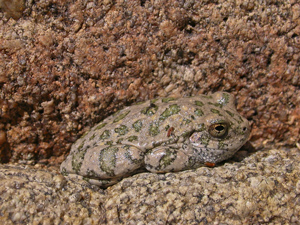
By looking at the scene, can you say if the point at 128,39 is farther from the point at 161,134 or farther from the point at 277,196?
the point at 277,196

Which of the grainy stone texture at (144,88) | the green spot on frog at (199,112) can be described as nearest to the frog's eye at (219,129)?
the green spot on frog at (199,112)

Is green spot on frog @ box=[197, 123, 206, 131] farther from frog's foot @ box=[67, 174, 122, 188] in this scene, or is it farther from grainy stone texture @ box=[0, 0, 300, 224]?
frog's foot @ box=[67, 174, 122, 188]

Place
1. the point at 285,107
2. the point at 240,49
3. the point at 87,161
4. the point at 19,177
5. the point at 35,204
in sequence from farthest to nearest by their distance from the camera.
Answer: the point at 285,107
the point at 240,49
the point at 87,161
the point at 19,177
the point at 35,204

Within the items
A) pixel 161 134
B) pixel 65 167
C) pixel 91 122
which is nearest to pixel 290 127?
pixel 161 134

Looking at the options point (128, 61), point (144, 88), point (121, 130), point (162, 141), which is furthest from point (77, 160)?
point (128, 61)

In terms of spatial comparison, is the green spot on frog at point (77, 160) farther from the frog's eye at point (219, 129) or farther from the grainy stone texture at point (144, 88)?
the frog's eye at point (219, 129)

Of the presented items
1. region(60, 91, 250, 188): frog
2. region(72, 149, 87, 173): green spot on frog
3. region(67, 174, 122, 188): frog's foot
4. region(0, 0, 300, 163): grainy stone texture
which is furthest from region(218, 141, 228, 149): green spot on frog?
region(72, 149, 87, 173): green spot on frog

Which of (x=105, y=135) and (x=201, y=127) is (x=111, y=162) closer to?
(x=105, y=135)
